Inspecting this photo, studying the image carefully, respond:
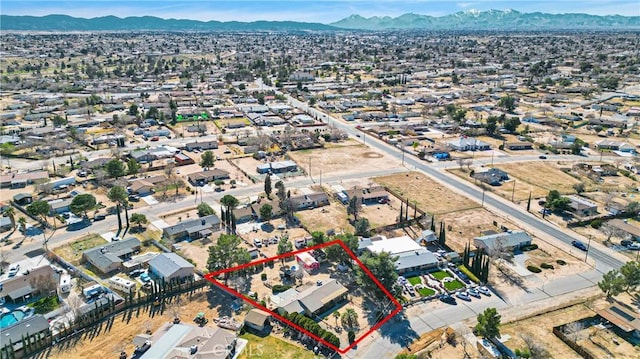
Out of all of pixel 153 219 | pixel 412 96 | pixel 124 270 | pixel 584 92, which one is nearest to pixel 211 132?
pixel 153 219

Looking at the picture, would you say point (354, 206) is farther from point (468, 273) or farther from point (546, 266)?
point (546, 266)

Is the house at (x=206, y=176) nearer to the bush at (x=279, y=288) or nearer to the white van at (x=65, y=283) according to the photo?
the white van at (x=65, y=283)

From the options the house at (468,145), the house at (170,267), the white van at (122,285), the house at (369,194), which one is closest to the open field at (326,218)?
the house at (369,194)

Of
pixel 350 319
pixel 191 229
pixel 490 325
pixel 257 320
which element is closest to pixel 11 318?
pixel 191 229

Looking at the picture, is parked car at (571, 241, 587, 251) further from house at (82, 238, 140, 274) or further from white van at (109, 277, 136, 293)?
house at (82, 238, 140, 274)

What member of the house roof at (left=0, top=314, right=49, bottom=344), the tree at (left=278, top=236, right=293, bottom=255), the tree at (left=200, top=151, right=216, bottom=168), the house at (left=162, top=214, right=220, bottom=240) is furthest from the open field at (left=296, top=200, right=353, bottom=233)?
the house roof at (left=0, top=314, right=49, bottom=344)

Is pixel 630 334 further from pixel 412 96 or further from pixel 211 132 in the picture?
pixel 412 96
